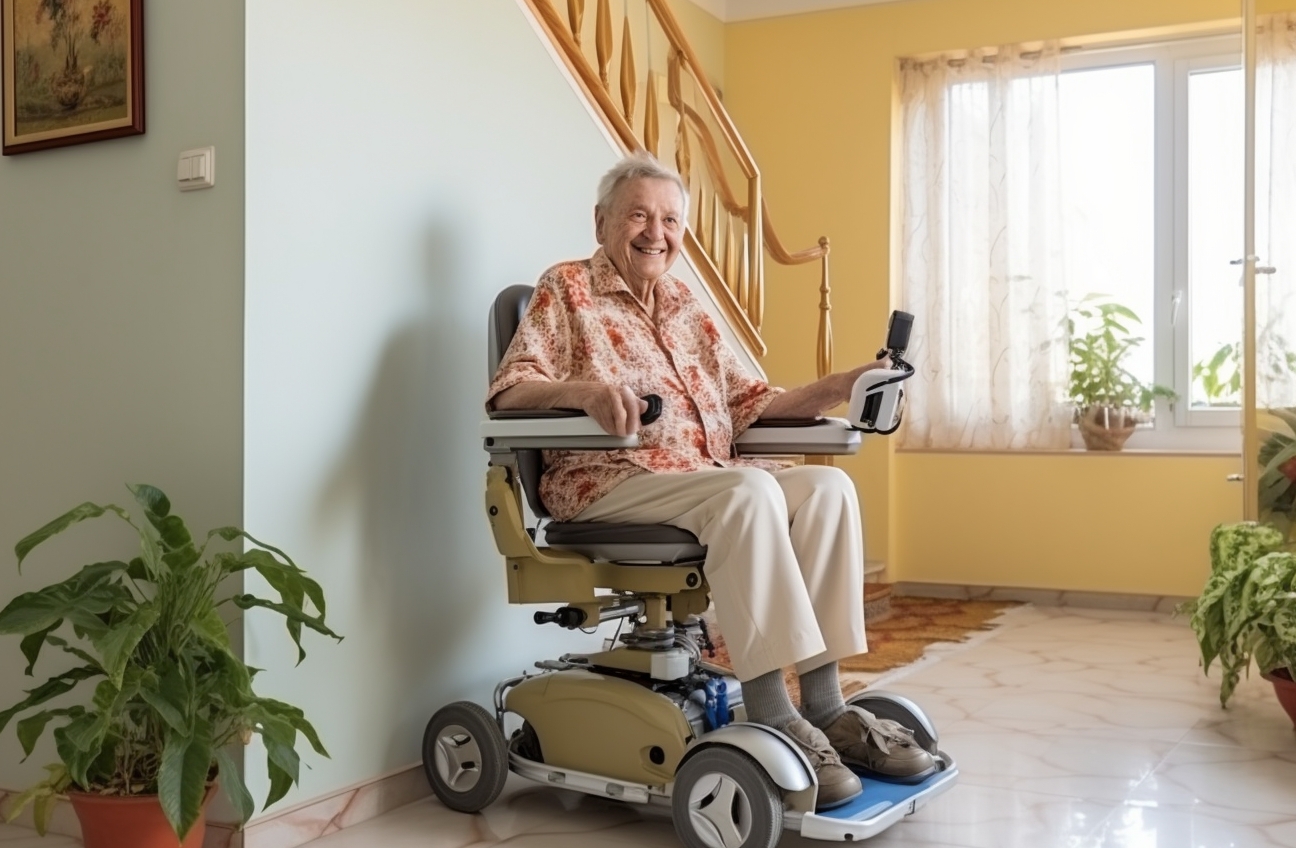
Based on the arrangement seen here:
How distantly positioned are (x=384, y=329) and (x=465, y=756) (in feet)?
2.58

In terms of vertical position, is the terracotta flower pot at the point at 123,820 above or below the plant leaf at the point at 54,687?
below

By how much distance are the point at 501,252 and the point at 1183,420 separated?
3.34m

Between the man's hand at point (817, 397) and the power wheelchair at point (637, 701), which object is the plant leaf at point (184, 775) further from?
the man's hand at point (817, 397)

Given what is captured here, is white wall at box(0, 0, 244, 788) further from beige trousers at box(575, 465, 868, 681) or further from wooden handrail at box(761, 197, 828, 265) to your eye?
wooden handrail at box(761, 197, 828, 265)

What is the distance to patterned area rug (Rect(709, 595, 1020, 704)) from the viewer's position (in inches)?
144

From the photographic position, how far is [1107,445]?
5.11m

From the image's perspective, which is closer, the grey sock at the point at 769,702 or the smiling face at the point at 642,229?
the grey sock at the point at 769,702

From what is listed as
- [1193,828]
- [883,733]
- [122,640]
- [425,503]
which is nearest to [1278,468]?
[1193,828]

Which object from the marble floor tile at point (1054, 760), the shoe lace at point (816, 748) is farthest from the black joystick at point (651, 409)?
the marble floor tile at point (1054, 760)

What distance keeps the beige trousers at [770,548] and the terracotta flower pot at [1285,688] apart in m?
1.22

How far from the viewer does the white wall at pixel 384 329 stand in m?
2.21

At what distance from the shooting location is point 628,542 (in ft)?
7.34

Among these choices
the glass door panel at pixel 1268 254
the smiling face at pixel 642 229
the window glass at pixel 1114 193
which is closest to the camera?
the smiling face at pixel 642 229

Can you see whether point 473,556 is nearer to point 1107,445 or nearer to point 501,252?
point 501,252
